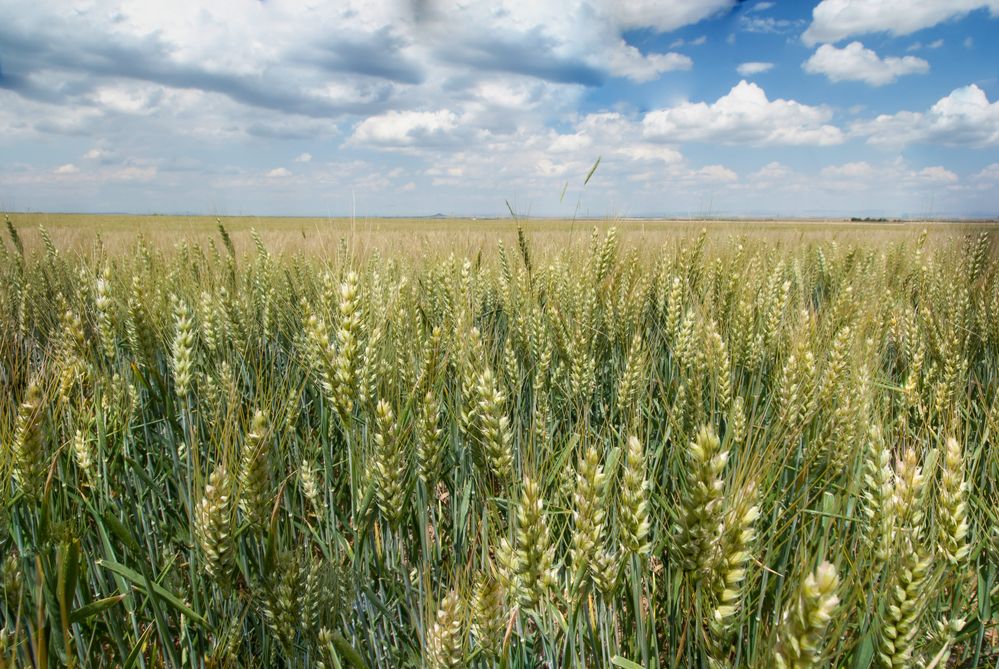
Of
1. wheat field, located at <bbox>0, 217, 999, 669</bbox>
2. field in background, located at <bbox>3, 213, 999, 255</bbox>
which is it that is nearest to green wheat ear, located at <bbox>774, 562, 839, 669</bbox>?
wheat field, located at <bbox>0, 217, 999, 669</bbox>

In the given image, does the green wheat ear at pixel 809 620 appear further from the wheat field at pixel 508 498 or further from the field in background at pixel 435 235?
the field in background at pixel 435 235

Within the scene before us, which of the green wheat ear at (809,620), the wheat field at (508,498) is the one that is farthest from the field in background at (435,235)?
the green wheat ear at (809,620)

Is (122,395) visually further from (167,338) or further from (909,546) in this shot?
(909,546)

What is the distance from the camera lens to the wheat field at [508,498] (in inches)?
41.6

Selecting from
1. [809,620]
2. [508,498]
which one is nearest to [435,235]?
[508,498]

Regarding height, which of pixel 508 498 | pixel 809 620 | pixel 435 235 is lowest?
pixel 508 498

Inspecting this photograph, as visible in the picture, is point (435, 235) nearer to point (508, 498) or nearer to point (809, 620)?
point (508, 498)

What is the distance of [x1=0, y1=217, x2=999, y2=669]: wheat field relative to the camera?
1057 mm

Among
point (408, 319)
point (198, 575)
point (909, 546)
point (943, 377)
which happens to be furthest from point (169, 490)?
point (943, 377)

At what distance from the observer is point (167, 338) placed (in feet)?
9.00

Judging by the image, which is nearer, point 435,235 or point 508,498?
point 508,498

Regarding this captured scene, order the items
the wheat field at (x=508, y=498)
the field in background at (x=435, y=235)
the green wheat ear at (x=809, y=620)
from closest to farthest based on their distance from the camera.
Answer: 1. the green wheat ear at (x=809, y=620)
2. the wheat field at (x=508, y=498)
3. the field in background at (x=435, y=235)

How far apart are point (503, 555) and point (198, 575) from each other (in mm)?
1020

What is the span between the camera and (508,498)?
1.48 meters
